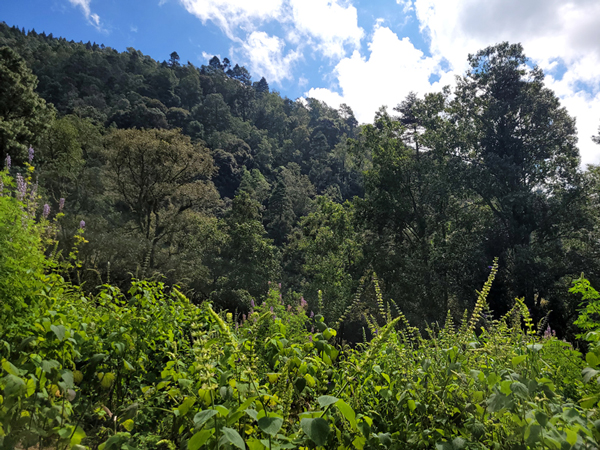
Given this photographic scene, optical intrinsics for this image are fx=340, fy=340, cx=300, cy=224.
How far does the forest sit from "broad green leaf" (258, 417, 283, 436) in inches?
0.5

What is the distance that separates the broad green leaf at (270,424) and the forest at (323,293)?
13mm

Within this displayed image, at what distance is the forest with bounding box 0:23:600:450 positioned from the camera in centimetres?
109

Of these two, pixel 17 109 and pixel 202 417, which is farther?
pixel 17 109

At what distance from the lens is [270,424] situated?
83 cm

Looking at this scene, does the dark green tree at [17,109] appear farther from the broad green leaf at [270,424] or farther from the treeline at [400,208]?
the broad green leaf at [270,424]

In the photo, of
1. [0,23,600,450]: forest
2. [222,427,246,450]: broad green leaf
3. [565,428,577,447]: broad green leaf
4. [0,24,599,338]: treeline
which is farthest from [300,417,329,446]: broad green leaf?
[0,24,599,338]: treeline

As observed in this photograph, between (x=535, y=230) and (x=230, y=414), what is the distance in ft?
48.5

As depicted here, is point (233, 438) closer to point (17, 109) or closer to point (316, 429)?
point (316, 429)

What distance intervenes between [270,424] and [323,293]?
10778 mm

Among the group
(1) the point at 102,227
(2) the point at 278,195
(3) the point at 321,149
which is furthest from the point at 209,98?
(1) the point at 102,227

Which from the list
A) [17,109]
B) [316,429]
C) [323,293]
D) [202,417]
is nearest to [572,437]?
[316,429]

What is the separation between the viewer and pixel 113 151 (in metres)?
14.6

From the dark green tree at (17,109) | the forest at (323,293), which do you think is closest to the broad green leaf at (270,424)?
the forest at (323,293)

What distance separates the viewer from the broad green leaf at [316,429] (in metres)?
0.80
